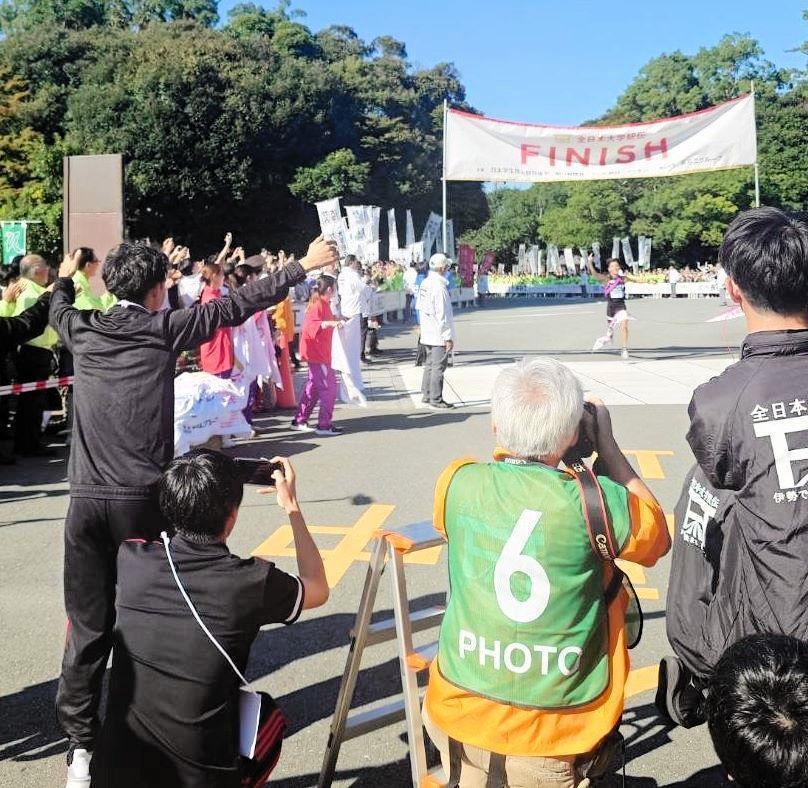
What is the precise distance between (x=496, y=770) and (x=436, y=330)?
954cm

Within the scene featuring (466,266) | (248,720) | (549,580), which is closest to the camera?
(549,580)

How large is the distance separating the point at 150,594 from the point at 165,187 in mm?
31346

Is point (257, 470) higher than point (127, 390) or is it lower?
lower

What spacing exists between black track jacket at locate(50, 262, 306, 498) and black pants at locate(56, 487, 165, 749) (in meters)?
0.04

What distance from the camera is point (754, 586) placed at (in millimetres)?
2080

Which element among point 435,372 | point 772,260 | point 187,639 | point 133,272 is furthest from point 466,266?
point 772,260

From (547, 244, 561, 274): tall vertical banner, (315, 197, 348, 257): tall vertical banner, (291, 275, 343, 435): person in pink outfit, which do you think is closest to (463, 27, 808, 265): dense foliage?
(547, 244, 561, 274): tall vertical banner

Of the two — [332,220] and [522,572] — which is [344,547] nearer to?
[522,572]

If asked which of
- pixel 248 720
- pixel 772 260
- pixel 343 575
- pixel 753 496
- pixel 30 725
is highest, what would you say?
pixel 772 260

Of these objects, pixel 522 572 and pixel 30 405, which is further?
pixel 30 405

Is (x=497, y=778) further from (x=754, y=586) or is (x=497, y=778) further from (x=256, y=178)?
(x=256, y=178)

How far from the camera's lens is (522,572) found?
2.18 metres

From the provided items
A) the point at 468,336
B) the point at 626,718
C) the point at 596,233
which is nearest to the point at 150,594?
the point at 626,718

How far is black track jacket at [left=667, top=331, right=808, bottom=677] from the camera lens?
2.02 metres
